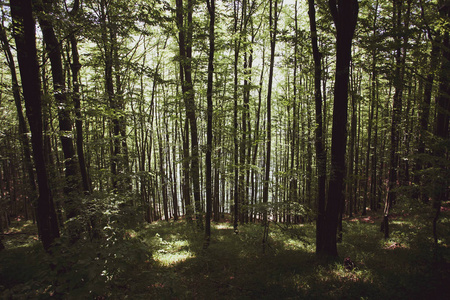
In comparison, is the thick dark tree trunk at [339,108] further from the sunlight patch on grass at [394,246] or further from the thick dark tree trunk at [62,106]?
the thick dark tree trunk at [62,106]

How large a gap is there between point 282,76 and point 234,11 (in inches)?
456

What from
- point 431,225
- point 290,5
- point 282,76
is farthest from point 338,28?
point 282,76

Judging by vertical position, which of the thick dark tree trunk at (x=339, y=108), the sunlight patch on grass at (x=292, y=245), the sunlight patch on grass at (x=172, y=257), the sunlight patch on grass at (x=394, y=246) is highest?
the thick dark tree trunk at (x=339, y=108)

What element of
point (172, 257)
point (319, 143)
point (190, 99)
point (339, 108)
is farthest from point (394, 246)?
point (190, 99)

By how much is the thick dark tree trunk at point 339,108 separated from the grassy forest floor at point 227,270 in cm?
88

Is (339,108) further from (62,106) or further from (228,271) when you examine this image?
(62,106)

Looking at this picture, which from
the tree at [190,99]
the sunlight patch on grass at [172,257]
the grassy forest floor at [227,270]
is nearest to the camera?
the grassy forest floor at [227,270]

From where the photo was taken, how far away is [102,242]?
11.7 ft

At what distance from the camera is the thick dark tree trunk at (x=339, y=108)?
19.9 feet

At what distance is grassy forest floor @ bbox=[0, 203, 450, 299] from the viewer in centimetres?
315

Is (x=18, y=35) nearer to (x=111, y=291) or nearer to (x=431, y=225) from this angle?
(x=111, y=291)

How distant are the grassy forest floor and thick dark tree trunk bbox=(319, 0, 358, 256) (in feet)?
2.87

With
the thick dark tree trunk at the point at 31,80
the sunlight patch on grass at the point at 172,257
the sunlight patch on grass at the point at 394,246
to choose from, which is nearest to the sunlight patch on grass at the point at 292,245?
the sunlight patch on grass at the point at 394,246

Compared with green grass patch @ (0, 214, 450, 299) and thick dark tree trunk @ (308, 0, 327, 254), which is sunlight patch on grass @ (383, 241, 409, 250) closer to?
green grass patch @ (0, 214, 450, 299)
